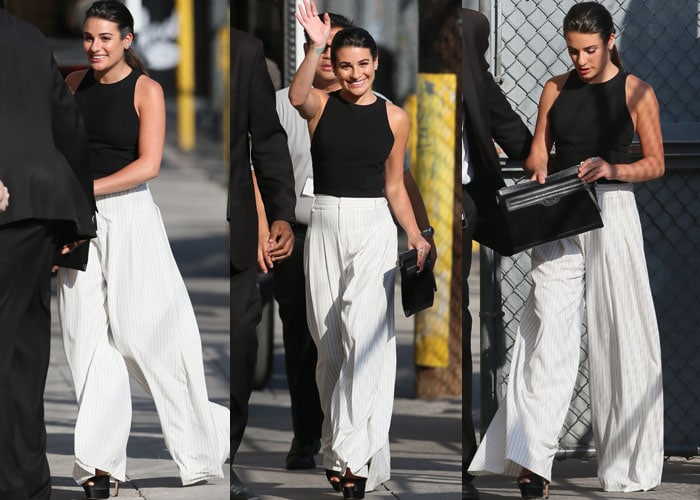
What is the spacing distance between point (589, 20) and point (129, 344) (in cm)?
202

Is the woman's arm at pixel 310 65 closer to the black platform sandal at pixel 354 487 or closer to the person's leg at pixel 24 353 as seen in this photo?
the person's leg at pixel 24 353

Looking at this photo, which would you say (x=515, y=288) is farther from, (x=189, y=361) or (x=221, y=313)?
(x=221, y=313)

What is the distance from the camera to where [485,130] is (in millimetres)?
5121

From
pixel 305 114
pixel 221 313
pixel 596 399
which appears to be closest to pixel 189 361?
pixel 305 114

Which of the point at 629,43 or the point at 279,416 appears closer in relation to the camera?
the point at 629,43

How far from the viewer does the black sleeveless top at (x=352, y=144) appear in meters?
4.73

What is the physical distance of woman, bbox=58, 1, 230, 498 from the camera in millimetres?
5156

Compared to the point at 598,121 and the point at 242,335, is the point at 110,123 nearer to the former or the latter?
the point at 242,335

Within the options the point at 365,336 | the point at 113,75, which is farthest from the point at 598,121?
the point at 113,75

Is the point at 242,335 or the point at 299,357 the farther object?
the point at 299,357

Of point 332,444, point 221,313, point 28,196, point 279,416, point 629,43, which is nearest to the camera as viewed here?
point 28,196

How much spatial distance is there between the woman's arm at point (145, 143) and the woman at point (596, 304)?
1381 mm

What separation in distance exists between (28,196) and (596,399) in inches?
89.0

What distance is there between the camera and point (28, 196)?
15.0 ft
